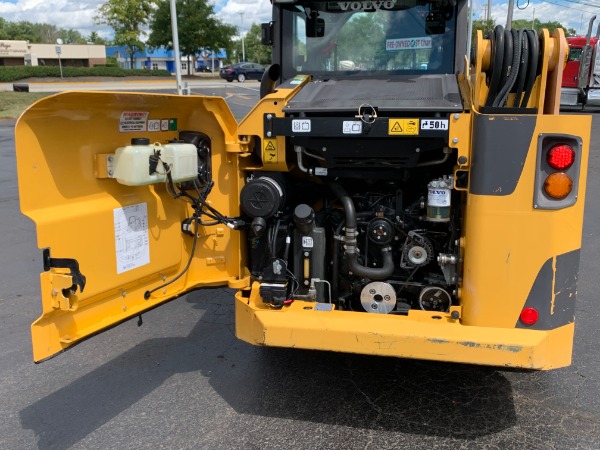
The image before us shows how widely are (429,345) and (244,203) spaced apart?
4.52 feet

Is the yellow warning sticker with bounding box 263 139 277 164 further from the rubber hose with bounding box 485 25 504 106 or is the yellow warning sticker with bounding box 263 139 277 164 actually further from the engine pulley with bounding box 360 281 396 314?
the rubber hose with bounding box 485 25 504 106

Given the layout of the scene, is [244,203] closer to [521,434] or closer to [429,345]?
[429,345]

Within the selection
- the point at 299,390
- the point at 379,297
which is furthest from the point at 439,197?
the point at 299,390

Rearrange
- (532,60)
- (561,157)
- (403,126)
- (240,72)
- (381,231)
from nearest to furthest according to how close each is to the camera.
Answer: (561,157), (532,60), (403,126), (381,231), (240,72)

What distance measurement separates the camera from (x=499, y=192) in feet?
9.52

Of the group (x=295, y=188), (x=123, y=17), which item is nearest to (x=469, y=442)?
(x=295, y=188)

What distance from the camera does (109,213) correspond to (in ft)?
10.9

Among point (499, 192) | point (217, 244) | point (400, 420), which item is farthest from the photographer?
point (217, 244)

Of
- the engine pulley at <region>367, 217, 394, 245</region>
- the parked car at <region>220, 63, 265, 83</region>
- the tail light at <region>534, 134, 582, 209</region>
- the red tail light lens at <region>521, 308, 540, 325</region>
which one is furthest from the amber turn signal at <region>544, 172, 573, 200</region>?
the parked car at <region>220, 63, 265, 83</region>

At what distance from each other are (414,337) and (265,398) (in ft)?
3.88

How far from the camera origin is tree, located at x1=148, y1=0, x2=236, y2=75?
50531 millimetres

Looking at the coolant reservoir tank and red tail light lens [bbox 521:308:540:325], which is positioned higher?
the coolant reservoir tank

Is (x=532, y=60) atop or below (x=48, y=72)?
below

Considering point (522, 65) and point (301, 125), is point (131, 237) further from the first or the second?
point (522, 65)
